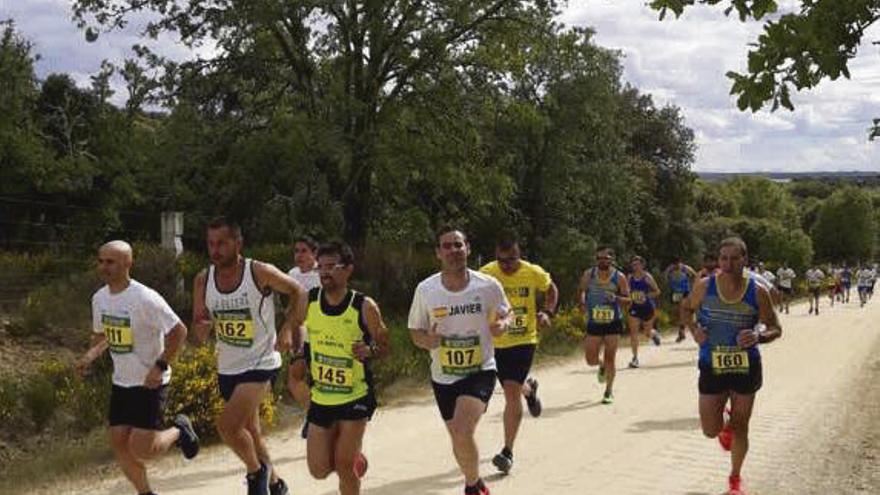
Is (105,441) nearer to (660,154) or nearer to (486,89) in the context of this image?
(486,89)

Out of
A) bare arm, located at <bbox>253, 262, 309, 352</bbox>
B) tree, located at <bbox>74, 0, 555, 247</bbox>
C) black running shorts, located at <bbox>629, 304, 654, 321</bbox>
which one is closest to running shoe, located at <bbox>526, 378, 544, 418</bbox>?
bare arm, located at <bbox>253, 262, 309, 352</bbox>

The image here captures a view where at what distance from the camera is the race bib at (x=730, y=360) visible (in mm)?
7344

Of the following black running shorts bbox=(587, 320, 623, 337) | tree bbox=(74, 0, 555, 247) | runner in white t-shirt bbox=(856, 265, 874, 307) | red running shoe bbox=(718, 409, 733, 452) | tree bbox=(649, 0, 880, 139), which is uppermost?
tree bbox=(74, 0, 555, 247)

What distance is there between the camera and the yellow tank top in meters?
6.33

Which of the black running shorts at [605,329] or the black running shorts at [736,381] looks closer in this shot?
the black running shorts at [736,381]

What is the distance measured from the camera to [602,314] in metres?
12.4

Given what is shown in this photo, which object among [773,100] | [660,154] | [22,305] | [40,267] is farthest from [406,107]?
[660,154]

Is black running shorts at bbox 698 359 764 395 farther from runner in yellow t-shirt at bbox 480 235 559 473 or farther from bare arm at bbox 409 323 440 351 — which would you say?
bare arm at bbox 409 323 440 351

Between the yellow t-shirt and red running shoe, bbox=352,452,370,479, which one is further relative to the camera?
the yellow t-shirt

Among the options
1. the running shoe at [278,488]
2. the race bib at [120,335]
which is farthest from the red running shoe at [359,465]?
the race bib at [120,335]

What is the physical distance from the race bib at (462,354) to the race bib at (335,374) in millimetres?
889

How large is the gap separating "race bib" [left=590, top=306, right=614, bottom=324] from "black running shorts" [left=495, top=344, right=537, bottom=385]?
381 cm

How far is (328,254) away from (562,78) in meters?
34.9

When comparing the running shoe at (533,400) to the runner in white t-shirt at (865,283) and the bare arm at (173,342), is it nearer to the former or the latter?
the bare arm at (173,342)
